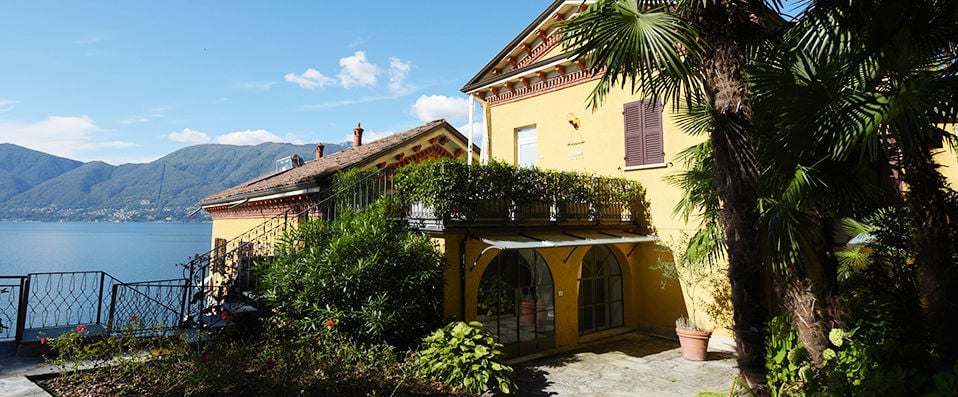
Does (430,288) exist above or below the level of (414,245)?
below

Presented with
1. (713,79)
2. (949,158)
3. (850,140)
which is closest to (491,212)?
(713,79)

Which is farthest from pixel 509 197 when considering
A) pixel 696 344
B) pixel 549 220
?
pixel 696 344

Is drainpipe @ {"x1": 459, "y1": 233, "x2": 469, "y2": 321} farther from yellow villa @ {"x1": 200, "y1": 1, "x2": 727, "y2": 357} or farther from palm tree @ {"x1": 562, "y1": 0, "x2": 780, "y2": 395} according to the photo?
palm tree @ {"x1": 562, "y1": 0, "x2": 780, "y2": 395}

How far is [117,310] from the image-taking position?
8547mm

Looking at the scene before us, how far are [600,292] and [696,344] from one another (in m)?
2.99

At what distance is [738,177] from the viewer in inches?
184

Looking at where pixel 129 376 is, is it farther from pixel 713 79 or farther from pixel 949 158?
pixel 949 158

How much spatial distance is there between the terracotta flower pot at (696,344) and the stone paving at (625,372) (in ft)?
0.47

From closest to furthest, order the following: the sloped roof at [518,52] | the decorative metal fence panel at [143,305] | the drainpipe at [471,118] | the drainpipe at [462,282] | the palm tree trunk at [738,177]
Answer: the palm tree trunk at [738,177] → the decorative metal fence panel at [143,305] → the drainpipe at [462,282] → the sloped roof at [518,52] → the drainpipe at [471,118]

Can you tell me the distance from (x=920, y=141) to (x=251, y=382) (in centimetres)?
962

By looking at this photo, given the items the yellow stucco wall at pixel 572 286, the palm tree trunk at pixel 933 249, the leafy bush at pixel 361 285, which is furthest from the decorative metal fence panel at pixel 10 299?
the palm tree trunk at pixel 933 249

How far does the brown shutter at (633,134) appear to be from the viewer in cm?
1161

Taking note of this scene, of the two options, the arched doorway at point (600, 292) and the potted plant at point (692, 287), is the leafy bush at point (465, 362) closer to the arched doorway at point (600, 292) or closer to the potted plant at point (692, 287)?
the potted plant at point (692, 287)

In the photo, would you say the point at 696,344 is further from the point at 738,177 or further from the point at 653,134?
the point at 738,177
